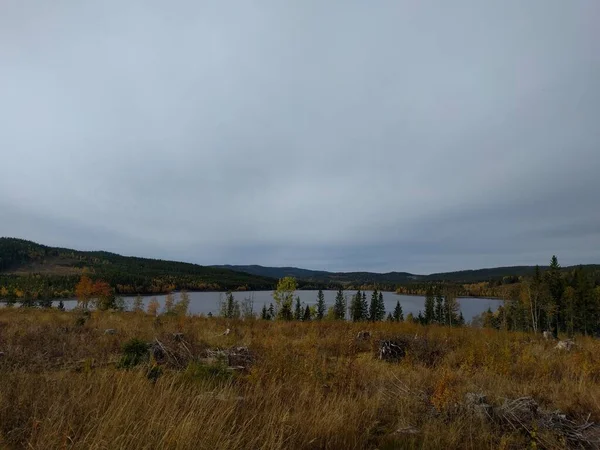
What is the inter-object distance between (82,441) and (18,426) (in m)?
0.84

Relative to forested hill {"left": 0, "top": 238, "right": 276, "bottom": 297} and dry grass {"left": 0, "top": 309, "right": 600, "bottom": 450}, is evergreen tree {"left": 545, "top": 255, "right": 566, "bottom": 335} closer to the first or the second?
dry grass {"left": 0, "top": 309, "right": 600, "bottom": 450}

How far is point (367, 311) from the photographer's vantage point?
296 ft

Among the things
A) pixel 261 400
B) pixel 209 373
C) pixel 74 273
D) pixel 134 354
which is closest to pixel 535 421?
pixel 261 400

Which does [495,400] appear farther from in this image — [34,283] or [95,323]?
[34,283]

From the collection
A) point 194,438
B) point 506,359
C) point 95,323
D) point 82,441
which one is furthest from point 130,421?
point 95,323

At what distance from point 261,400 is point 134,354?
331 cm

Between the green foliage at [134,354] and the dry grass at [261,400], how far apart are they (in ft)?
0.83

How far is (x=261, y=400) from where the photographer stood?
4086mm

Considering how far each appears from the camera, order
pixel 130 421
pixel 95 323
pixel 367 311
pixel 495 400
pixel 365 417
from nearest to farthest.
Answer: pixel 130 421 < pixel 365 417 < pixel 495 400 < pixel 95 323 < pixel 367 311

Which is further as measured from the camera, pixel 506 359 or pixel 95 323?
pixel 95 323

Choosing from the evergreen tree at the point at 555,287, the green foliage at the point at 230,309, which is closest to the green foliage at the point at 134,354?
the green foliage at the point at 230,309

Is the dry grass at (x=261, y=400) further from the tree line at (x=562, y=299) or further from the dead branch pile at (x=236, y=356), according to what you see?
the tree line at (x=562, y=299)

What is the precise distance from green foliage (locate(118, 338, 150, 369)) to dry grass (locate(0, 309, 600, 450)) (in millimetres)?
254

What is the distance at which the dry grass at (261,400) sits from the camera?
9.29 ft
